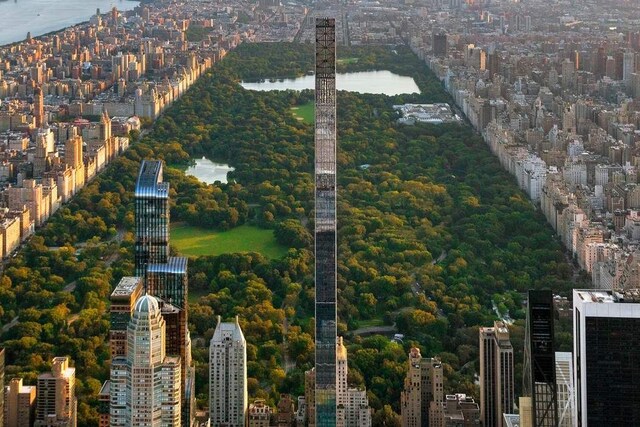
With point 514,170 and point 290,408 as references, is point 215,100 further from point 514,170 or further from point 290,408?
point 290,408

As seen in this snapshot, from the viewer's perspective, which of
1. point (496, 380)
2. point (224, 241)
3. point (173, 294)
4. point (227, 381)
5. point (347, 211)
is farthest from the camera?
point (347, 211)

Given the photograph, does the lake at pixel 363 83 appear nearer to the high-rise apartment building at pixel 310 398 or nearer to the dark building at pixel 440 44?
the dark building at pixel 440 44

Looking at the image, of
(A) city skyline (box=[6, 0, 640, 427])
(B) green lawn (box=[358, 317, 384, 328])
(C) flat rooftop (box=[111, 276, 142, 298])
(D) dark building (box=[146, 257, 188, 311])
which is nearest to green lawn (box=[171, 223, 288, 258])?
(A) city skyline (box=[6, 0, 640, 427])

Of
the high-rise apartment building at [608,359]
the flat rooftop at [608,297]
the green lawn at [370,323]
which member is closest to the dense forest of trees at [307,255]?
the green lawn at [370,323]

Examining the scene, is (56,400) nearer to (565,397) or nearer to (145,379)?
(145,379)

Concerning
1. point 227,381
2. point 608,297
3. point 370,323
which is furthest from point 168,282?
point 608,297

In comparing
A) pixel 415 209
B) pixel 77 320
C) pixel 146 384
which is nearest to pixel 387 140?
pixel 415 209
